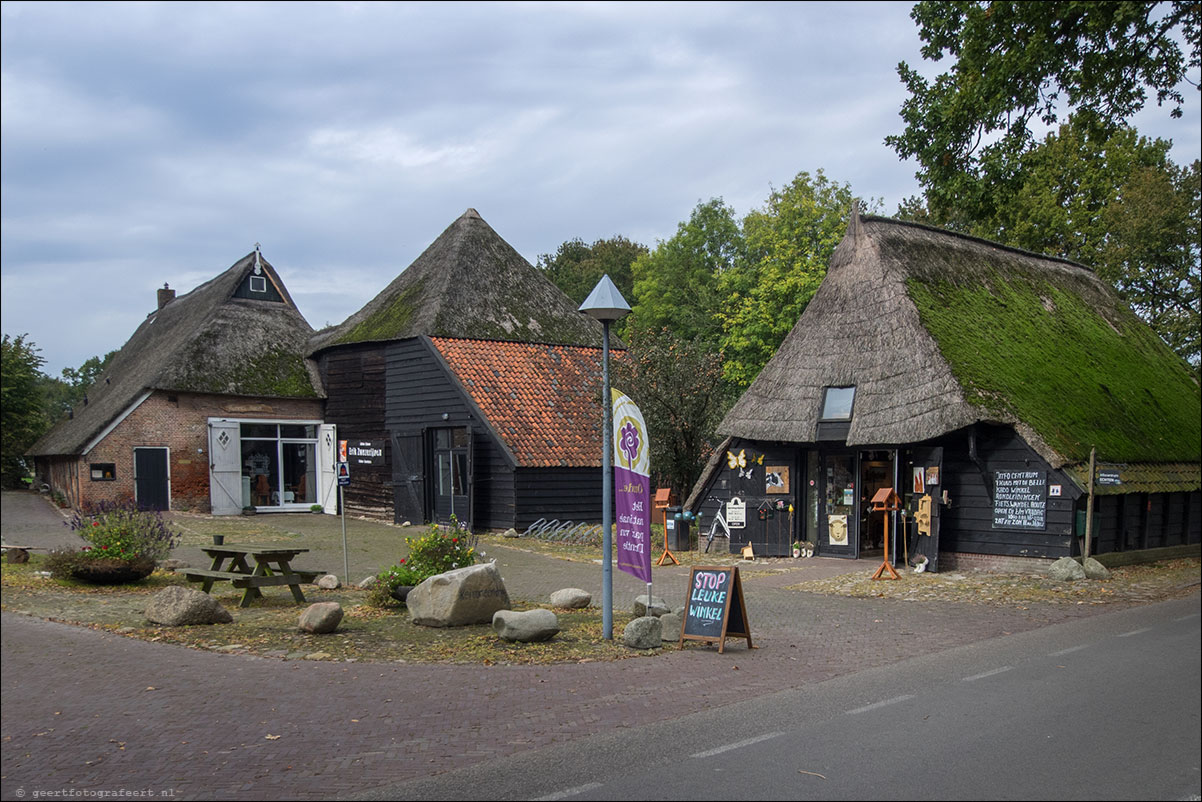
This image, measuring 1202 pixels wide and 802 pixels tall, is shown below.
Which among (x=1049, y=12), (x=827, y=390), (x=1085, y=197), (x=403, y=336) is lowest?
(x=827, y=390)

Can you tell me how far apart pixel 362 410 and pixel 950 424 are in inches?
714

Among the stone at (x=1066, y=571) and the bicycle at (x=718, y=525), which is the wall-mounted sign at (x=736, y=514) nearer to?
the bicycle at (x=718, y=525)

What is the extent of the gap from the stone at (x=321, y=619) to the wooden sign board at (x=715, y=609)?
3.90 m

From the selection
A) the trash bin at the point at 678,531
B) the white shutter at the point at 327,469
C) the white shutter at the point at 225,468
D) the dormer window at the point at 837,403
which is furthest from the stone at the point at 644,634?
the white shutter at the point at 225,468

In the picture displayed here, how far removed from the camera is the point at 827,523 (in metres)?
18.5

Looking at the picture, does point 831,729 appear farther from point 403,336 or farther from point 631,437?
point 403,336

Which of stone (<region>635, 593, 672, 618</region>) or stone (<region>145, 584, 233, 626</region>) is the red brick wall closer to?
stone (<region>145, 584, 233, 626</region>)

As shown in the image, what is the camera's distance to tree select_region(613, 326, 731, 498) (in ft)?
77.6

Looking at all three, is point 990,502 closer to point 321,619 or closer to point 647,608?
point 647,608

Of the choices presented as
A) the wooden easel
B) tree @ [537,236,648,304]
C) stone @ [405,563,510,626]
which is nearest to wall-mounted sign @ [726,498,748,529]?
the wooden easel

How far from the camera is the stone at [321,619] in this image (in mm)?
10273

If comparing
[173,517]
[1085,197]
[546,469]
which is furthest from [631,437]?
[1085,197]

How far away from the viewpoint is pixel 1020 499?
15.8 meters

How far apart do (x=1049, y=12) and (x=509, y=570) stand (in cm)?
1222
